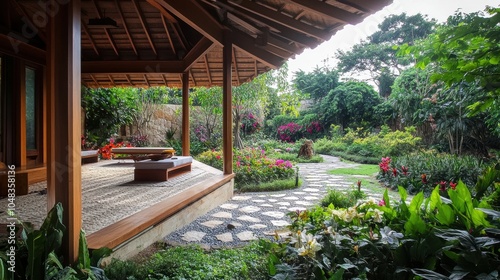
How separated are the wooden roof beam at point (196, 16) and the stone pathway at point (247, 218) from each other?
258cm

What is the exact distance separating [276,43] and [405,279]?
4.05 meters

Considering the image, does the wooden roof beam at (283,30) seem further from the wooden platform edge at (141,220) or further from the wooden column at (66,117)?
the wooden column at (66,117)

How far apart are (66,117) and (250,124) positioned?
13338 mm

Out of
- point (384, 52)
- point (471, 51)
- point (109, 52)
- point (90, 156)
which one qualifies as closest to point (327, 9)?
point (471, 51)

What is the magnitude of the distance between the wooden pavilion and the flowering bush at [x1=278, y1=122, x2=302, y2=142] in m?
10.2

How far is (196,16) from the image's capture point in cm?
421

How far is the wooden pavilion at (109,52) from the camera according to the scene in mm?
1963

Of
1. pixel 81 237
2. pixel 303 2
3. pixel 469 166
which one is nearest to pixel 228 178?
pixel 303 2

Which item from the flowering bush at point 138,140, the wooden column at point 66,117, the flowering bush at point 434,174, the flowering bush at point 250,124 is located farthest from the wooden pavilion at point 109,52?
the flowering bush at point 250,124

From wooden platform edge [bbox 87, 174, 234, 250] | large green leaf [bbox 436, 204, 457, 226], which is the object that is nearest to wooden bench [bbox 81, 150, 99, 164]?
wooden platform edge [bbox 87, 174, 234, 250]

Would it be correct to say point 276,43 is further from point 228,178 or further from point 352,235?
point 352,235

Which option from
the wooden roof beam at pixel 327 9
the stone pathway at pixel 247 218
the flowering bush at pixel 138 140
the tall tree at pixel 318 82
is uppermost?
the tall tree at pixel 318 82

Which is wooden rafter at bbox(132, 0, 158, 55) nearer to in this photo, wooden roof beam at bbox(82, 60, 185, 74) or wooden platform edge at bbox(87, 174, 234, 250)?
wooden roof beam at bbox(82, 60, 185, 74)

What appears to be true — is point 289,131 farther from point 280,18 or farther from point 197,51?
point 280,18
